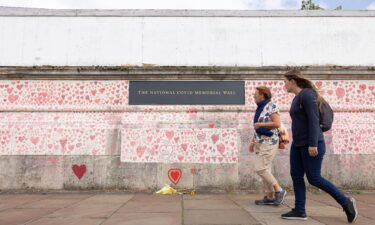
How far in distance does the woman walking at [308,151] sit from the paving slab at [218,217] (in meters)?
0.48

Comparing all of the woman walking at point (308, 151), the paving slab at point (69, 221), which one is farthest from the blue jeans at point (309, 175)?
the paving slab at point (69, 221)

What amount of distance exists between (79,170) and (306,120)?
4.60 m

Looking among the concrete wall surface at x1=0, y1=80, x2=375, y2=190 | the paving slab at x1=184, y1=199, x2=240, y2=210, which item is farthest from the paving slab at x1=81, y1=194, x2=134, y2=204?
the paving slab at x1=184, y1=199, x2=240, y2=210

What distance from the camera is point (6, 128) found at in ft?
20.6

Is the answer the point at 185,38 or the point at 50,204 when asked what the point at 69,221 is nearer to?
the point at 50,204

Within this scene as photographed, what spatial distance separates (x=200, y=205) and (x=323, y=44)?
4.82m

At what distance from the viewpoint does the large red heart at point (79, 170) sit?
240 inches

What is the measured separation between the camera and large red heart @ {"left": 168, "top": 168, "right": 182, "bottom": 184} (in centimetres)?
609

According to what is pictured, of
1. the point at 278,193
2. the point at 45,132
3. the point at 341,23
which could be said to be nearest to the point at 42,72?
the point at 45,132

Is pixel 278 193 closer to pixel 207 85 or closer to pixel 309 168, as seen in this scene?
pixel 309 168

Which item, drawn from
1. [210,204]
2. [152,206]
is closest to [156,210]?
[152,206]

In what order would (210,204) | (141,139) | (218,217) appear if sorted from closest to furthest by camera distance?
(218,217) < (210,204) < (141,139)

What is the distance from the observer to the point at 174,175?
6.12m

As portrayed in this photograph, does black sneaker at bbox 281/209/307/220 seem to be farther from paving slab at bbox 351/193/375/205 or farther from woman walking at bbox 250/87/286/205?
paving slab at bbox 351/193/375/205
